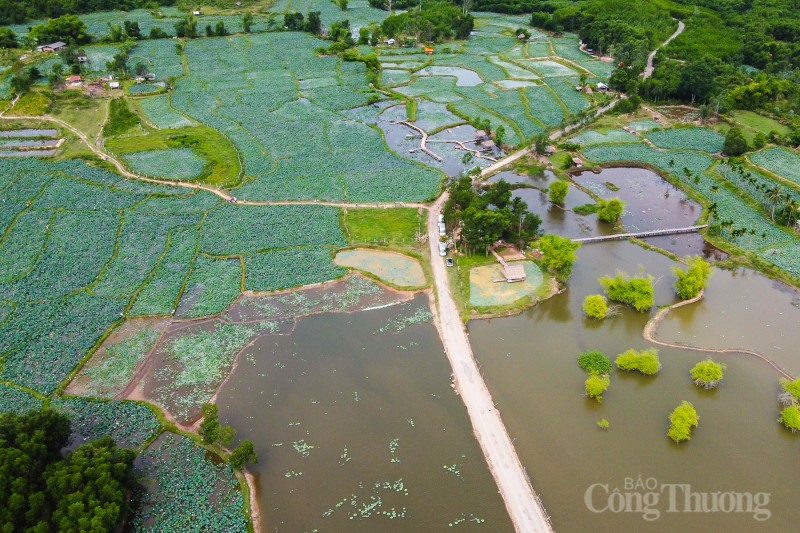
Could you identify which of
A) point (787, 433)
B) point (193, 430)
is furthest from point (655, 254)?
point (193, 430)

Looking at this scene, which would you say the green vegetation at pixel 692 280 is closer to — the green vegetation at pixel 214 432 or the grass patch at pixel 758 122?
the green vegetation at pixel 214 432

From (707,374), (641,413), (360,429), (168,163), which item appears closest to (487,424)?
(360,429)

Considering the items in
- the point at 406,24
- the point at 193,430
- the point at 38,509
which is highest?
the point at 406,24

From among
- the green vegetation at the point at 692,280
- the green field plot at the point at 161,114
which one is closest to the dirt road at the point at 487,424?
the green vegetation at the point at 692,280

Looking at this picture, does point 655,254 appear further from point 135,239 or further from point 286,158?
point 135,239

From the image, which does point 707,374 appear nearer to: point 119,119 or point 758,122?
point 758,122

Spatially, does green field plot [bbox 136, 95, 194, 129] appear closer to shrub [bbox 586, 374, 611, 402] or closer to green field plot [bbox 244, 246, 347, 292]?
green field plot [bbox 244, 246, 347, 292]
